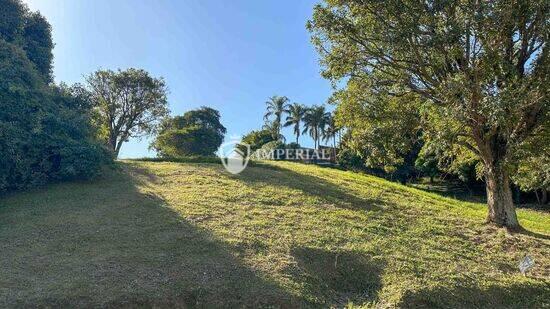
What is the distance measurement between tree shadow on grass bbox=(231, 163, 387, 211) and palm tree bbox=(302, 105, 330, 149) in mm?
32288

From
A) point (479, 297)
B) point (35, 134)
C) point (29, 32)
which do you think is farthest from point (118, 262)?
point (29, 32)

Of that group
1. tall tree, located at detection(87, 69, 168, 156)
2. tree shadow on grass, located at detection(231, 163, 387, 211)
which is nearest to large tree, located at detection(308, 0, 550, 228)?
tree shadow on grass, located at detection(231, 163, 387, 211)

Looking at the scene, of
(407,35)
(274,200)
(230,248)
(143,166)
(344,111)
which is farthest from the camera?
(143,166)

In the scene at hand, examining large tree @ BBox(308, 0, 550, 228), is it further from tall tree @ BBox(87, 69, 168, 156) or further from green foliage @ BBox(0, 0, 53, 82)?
tall tree @ BBox(87, 69, 168, 156)

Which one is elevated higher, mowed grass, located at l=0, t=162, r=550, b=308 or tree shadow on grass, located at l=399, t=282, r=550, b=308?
mowed grass, located at l=0, t=162, r=550, b=308

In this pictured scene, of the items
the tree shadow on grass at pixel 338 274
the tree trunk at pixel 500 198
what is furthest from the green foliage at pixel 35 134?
the tree trunk at pixel 500 198

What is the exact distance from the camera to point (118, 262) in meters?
8.35

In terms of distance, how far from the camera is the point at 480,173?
13930mm

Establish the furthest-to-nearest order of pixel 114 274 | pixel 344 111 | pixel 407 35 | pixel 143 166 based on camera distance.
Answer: pixel 143 166, pixel 344 111, pixel 407 35, pixel 114 274

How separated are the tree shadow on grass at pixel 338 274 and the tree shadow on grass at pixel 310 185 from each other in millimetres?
4479

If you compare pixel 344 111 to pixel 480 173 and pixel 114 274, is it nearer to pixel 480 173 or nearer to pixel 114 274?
pixel 480 173

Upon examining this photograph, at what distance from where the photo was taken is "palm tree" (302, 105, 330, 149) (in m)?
52.0

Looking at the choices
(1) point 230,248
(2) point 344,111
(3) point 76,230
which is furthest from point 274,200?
(3) point 76,230

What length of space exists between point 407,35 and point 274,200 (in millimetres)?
6378
